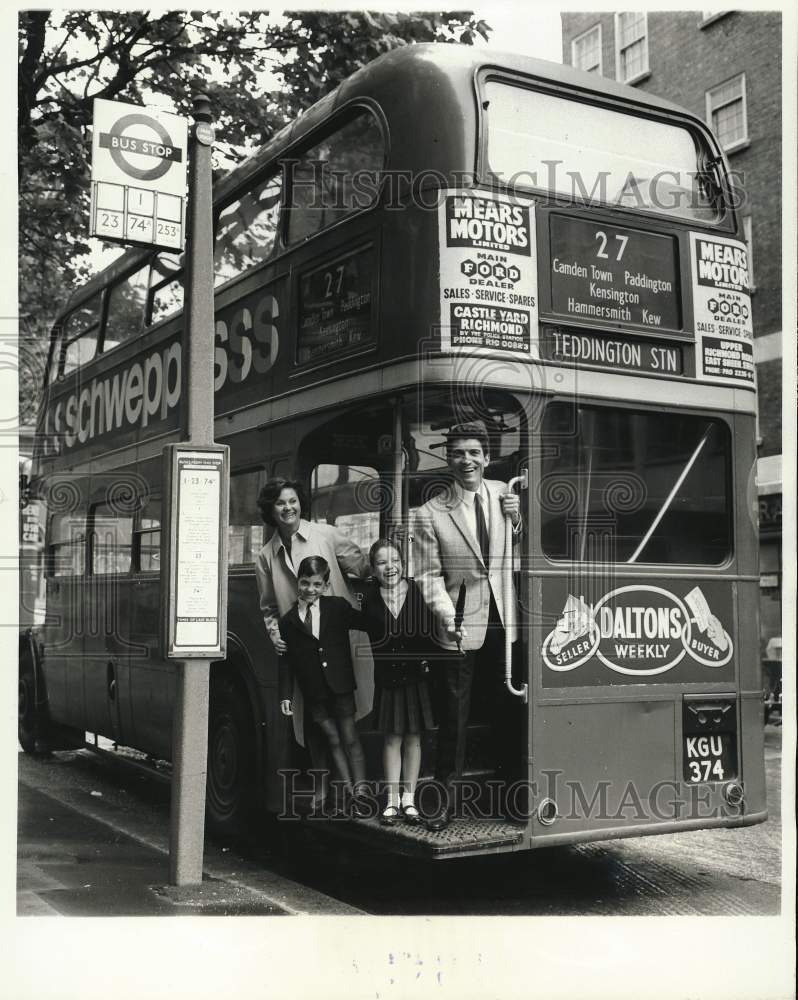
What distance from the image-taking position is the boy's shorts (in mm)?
6535

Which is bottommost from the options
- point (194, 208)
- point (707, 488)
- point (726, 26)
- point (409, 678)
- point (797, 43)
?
point (409, 678)

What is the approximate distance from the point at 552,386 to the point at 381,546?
123 centimetres

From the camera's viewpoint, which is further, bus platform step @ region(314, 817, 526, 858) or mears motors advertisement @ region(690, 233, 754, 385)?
mears motors advertisement @ region(690, 233, 754, 385)

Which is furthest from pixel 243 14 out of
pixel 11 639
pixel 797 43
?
pixel 11 639

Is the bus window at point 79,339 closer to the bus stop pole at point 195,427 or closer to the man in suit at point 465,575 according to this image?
the bus stop pole at point 195,427

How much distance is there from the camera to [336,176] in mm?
6648

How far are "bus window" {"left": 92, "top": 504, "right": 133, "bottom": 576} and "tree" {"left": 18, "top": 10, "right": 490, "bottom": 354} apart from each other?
109 inches

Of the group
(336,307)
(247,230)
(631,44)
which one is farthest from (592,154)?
(631,44)

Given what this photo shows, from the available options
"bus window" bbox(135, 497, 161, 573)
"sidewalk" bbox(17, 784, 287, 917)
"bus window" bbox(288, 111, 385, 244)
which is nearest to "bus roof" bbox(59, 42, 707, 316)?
"bus window" bbox(288, 111, 385, 244)

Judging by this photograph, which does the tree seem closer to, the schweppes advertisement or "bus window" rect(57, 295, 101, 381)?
"bus window" rect(57, 295, 101, 381)

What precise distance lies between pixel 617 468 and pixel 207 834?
3969mm

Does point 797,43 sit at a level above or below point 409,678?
above
